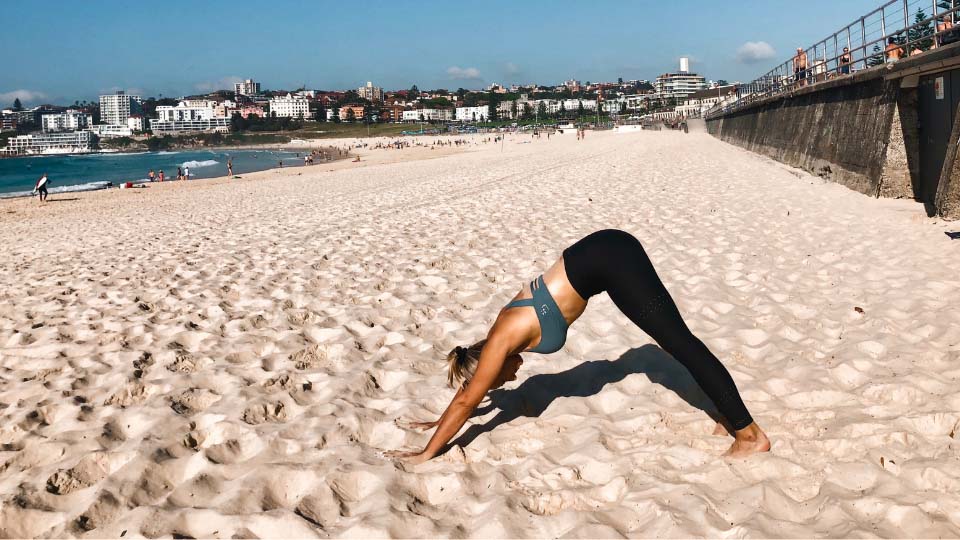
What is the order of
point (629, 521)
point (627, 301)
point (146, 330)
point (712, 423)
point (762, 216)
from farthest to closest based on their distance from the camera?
point (762, 216)
point (146, 330)
point (712, 423)
point (627, 301)
point (629, 521)

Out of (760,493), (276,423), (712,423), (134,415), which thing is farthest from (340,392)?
(760,493)

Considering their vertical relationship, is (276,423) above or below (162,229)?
below

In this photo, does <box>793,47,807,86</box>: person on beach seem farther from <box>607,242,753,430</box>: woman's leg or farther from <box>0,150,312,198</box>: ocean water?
<box>0,150,312,198</box>: ocean water

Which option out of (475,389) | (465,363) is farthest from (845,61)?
(475,389)

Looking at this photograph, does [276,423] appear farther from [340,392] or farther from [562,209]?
[562,209]

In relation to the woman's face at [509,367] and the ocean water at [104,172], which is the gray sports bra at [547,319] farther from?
the ocean water at [104,172]

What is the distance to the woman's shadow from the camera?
3.83 metres

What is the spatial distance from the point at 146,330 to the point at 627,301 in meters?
4.18

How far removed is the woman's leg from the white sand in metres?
0.30

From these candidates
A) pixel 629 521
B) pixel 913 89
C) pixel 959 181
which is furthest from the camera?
pixel 913 89

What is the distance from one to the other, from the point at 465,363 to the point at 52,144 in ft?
682

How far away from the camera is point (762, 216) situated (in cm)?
990

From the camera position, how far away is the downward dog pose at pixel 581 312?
3.06m

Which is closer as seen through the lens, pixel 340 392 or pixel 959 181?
pixel 340 392
